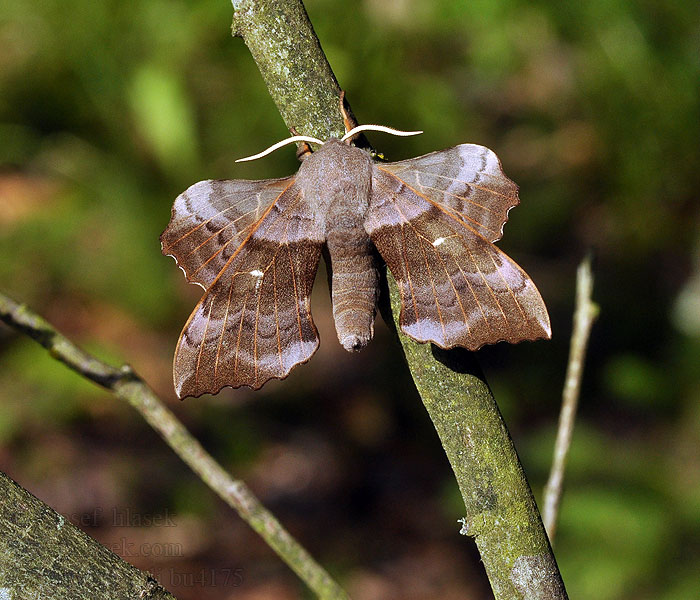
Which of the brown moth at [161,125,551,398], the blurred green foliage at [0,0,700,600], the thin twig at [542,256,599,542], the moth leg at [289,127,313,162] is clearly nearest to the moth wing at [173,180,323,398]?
the brown moth at [161,125,551,398]

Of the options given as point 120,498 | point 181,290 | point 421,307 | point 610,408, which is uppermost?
point 421,307

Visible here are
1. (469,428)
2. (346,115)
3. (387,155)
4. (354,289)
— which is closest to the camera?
(469,428)

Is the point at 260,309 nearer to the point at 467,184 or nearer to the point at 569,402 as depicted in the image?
the point at 467,184

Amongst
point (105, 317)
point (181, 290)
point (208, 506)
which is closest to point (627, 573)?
point (208, 506)

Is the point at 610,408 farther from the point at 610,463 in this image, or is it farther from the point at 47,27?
the point at 47,27

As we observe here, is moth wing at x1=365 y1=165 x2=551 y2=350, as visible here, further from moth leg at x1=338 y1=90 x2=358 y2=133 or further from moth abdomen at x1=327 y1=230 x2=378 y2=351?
moth leg at x1=338 y1=90 x2=358 y2=133

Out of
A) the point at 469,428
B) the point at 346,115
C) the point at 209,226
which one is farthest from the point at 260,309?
the point at 469,428
